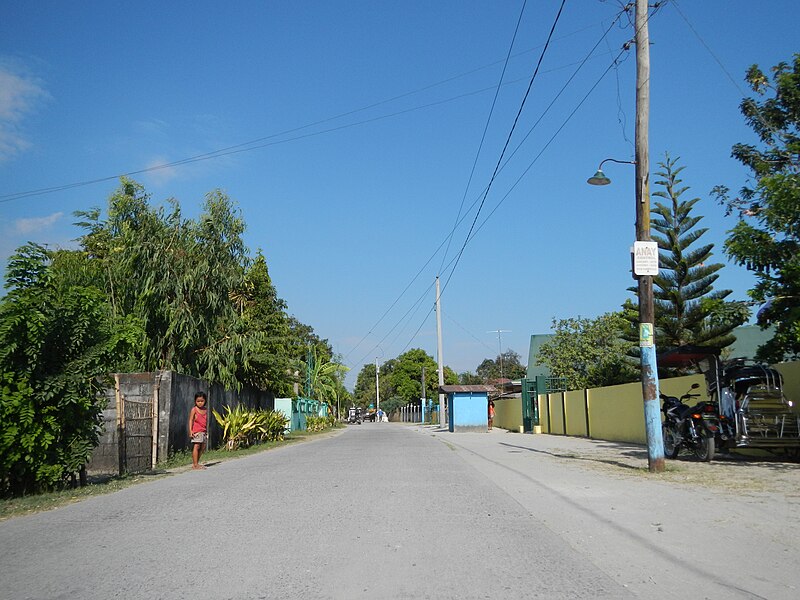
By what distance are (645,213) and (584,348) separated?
26.8 m

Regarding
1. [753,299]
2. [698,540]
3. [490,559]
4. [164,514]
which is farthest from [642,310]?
[164,514]

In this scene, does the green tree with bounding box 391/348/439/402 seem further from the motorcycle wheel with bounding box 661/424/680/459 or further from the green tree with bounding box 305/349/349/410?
the motorcycle wheel with bounding box 661/424/680/459

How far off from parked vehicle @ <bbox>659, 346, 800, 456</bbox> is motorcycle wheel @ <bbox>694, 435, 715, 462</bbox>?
16cm

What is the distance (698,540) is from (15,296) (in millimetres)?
9215

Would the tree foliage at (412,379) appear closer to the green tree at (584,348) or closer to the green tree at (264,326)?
the green tree at (584,348)

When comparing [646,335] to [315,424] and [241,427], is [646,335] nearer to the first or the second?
[241,427]

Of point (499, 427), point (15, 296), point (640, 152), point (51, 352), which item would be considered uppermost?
point (640, 152)

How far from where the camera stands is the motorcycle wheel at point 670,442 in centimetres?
1322

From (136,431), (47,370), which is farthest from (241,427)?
(47,370)

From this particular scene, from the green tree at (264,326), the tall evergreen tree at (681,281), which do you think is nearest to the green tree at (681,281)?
the tall evergreen tree at (681,281)

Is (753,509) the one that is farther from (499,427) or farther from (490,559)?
(499,427)

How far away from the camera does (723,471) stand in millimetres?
11539

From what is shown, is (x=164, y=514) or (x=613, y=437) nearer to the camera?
(x=164, y=514)

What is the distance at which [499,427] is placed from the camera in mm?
41750
